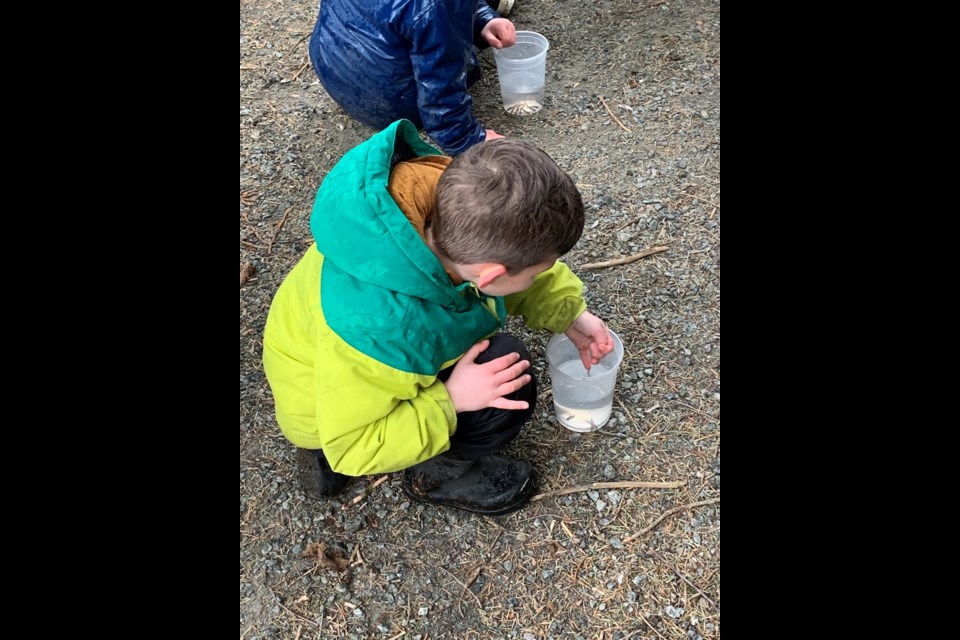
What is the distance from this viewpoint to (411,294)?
1.83m

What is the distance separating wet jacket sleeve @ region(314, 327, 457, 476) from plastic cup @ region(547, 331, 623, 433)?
1.92 feet

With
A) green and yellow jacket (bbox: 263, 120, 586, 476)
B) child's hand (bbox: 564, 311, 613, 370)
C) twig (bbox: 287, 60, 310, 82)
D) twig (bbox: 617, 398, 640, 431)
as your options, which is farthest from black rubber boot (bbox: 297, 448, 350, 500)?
twig (bbox: 287, 60, 310, 82)

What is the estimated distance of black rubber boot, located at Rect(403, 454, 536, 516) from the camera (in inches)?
95.3

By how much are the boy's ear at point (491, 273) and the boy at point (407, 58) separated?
1.69 metres

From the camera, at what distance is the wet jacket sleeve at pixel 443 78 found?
3154 mm

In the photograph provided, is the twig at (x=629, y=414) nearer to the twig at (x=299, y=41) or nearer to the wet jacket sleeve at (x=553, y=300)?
the wet jacket sleeve at (x=553, y=300)

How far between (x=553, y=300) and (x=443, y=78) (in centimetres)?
140

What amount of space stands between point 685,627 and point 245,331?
1889 mm

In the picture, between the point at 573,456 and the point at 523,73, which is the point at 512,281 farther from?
the point at 523,73

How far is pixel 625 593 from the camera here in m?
2.27

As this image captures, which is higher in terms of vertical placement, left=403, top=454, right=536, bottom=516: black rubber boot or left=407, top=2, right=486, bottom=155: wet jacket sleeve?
left=407, top=2, right=486, bottom=155: wet jacket sleeve

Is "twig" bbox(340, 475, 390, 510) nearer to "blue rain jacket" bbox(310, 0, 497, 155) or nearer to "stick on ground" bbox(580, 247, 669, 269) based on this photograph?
"stick on ground" bbox(580, 247, 669, 269)

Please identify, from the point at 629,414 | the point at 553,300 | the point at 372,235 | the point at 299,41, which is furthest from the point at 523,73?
the point at 372,235

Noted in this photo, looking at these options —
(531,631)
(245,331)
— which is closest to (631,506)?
(531,631)
